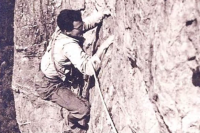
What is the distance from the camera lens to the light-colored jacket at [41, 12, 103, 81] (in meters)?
3.04

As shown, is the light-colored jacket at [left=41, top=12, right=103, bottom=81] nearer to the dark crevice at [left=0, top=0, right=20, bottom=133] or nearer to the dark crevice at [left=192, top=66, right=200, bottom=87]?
the dark crevice at [left=192, top=66, right=200, bottom=87]

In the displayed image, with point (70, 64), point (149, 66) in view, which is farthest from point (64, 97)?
point (149, 66)

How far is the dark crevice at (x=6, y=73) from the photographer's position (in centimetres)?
729

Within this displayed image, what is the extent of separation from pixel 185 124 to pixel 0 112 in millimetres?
6598

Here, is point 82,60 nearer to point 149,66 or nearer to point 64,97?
point 64,97

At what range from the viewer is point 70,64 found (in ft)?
11.0

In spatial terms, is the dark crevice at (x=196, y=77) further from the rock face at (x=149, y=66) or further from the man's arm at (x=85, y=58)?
the man's arm at (x=85, y=58)

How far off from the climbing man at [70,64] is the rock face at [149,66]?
0.37 feet

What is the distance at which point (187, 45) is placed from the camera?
6.05ft

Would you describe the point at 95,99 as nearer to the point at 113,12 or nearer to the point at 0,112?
the point at 113,12

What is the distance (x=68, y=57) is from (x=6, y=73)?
4.87m

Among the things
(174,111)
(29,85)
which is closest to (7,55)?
(29,85)

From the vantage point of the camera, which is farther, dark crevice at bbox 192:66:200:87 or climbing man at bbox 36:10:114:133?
climbing man at bbox 36:10:114:133

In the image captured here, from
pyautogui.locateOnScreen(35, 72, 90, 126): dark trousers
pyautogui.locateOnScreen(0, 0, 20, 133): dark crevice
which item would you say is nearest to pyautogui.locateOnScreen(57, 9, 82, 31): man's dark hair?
pyautogui.locateOnScreen(35, 72, 90, 126): dark trousers
